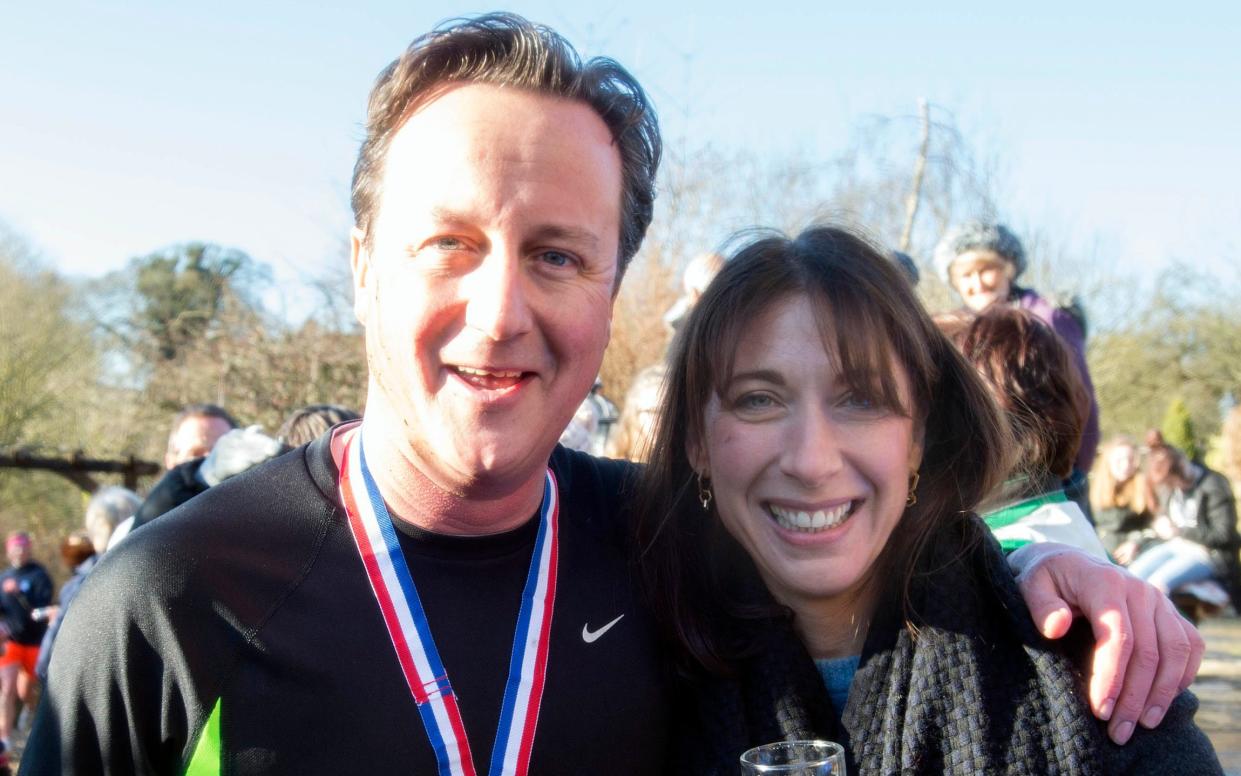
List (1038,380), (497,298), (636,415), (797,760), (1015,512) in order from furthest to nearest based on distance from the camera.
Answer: (636,415)
(1038,380)
(1015,512)
(497,298)
(797,760)

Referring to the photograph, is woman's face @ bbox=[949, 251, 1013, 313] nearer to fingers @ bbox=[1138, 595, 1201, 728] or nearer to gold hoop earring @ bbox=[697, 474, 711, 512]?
gold hoop earring @ bbox=[697, 474, 711, 512]

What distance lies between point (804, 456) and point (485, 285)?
2.42ft

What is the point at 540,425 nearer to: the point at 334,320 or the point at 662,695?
the point at 662,695

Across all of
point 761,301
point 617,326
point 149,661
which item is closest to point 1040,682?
point 761,301

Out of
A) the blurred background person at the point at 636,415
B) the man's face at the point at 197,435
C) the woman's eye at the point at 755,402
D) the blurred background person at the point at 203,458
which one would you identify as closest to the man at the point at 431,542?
the woman's eye at the point at 755,402

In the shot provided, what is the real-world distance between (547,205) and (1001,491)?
5.48ft

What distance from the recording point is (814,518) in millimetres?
2262

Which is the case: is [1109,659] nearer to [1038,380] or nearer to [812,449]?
[812,449]

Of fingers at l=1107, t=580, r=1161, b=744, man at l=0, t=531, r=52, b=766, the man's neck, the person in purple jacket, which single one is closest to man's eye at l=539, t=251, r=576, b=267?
the man's neck

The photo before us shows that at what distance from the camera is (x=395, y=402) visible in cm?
201

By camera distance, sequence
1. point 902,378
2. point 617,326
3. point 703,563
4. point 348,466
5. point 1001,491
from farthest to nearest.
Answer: point 617,326 → point 1001,491 → point 703,563 → point 902,378 → point 348,466

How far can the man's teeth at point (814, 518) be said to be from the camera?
2262mm

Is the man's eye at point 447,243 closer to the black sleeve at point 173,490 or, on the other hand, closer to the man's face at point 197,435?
the black sleeve at point 173,490

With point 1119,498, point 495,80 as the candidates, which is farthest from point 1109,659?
point 1119,498
